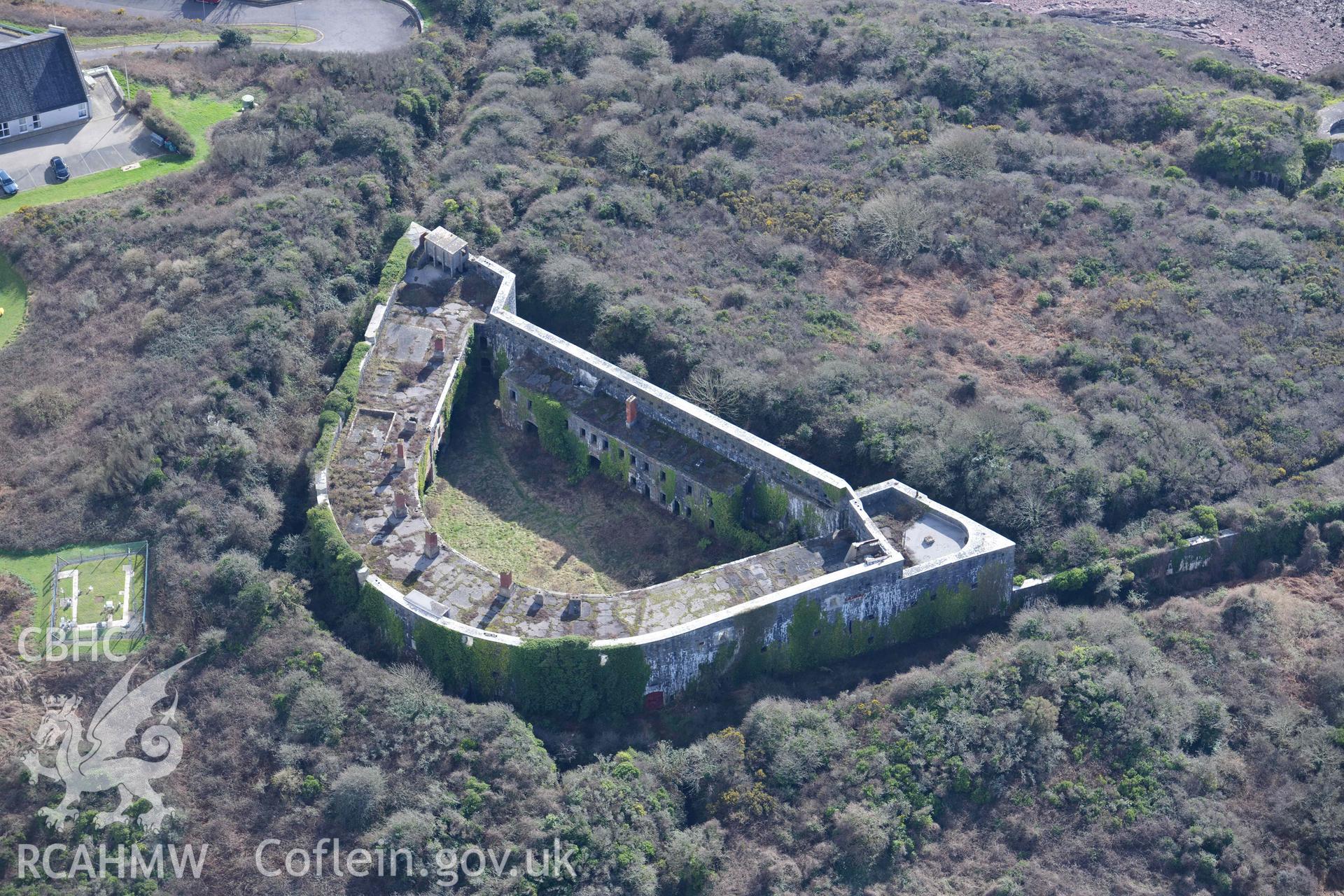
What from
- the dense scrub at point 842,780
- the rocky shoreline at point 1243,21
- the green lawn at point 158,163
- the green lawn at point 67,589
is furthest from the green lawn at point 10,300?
the rocky shoreline at point 1243,21

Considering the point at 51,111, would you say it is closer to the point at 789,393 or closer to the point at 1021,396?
the point at 789,393

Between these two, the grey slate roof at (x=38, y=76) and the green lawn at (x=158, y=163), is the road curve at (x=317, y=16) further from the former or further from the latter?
the grey slate roof at (x=38, y=76)

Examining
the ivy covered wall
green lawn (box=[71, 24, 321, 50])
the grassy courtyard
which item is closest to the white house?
green lawn (box=[71, 24, 321, 50])

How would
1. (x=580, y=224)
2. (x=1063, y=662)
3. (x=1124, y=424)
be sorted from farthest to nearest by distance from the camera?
(x=580, y=224) → (x=1124, y=424) → (x=1063, y=662)

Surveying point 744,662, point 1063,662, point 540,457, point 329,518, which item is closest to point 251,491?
point 329,518

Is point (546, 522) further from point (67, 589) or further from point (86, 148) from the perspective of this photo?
point (86, 148)

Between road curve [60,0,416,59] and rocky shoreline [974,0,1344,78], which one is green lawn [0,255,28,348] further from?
rocky shoreline [974,0,1344,78]
